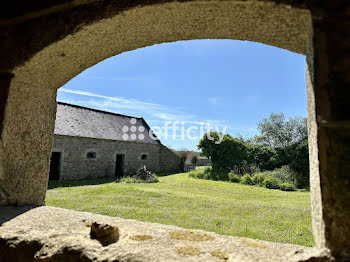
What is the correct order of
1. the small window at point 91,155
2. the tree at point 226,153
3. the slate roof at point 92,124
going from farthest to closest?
the tree at point 226,153 → the small window at point 91,155 → the slate roof at point 92,124

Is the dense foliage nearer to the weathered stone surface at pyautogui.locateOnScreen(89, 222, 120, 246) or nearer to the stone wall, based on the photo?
the stone wall

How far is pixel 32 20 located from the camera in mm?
1882

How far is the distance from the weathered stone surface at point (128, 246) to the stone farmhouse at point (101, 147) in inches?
449

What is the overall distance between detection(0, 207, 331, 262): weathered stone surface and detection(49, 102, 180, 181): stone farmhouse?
11397 mm

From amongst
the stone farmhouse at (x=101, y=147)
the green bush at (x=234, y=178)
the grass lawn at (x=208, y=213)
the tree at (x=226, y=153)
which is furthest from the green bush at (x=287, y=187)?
the stone farmhouse at (x=101, y=147)

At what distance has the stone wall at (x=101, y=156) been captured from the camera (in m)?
12.2

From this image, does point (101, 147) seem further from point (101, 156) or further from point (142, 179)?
point (142, 179)

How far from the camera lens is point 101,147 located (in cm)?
1409

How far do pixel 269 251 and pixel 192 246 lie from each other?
1.36ft

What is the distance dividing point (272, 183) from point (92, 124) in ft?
36.2

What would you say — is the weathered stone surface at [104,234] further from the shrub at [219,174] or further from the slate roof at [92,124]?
the shrub at [219,174]

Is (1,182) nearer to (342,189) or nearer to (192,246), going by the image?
(192,246)

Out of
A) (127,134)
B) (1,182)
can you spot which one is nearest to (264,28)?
(1,182)

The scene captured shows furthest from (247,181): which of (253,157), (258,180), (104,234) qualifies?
(104,234)
